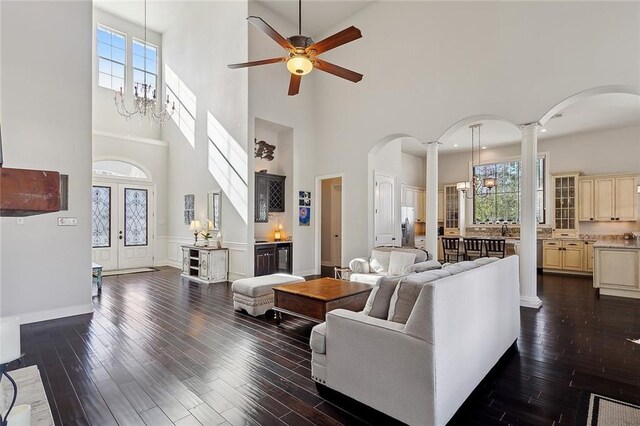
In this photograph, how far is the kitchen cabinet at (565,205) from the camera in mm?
8477

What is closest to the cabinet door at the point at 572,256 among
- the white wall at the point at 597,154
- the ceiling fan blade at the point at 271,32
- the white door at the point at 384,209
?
the white wall at the point at 597,154

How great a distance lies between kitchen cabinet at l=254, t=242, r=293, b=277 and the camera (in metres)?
6.88

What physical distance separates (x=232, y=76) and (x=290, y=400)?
6.67m

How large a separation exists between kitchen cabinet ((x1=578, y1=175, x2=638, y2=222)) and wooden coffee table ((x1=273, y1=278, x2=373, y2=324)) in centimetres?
747

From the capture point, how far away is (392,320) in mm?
2285

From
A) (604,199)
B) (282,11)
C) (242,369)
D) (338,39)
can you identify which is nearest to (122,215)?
(282,11)

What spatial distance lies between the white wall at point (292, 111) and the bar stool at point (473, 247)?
270 cm

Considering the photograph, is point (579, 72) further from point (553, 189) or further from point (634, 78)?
point (553, 189)

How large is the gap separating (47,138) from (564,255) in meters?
10.9

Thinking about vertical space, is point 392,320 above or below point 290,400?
above

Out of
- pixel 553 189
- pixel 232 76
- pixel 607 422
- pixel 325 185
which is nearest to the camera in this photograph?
pixel 607 422

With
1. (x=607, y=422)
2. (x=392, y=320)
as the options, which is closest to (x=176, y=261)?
(x=392, y=320)

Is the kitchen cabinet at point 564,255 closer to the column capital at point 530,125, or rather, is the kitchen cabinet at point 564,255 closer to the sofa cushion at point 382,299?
the column capital at point 530,125

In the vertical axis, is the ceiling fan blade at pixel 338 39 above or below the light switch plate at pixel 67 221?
above
